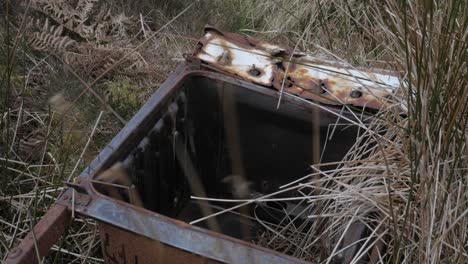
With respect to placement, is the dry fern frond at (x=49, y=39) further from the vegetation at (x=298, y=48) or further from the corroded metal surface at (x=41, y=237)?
the corroded metal surface at (x=41, y=237)

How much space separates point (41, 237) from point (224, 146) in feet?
3.01

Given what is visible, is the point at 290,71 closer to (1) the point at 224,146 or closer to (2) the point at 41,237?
(1) the point at 224,146

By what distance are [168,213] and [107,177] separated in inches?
25.1

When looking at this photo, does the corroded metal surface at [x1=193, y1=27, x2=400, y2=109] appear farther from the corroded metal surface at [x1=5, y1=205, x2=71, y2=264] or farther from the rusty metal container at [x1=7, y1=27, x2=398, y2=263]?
the corroded metal surface at [x1=5, y1=205, x2=71, y2=264]

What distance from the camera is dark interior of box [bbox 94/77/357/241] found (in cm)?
188

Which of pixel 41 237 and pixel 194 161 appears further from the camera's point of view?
pixel 194 161

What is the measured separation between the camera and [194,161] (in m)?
2.11

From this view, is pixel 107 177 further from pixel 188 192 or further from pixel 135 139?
pixel 188 192

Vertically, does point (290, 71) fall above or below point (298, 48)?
above

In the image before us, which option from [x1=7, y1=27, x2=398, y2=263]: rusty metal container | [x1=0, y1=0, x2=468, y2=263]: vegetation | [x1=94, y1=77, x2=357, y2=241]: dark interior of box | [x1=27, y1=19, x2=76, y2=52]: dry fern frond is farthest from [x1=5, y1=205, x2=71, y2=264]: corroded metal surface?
[x1=27, y1=19, x2=76, y2=52]: dry fern frond

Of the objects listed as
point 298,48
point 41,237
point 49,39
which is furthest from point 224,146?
point 49,39

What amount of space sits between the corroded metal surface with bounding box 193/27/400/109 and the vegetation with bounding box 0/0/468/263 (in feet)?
0.26

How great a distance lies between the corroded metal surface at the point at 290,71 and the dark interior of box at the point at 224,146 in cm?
6

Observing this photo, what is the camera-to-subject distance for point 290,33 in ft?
11.0
